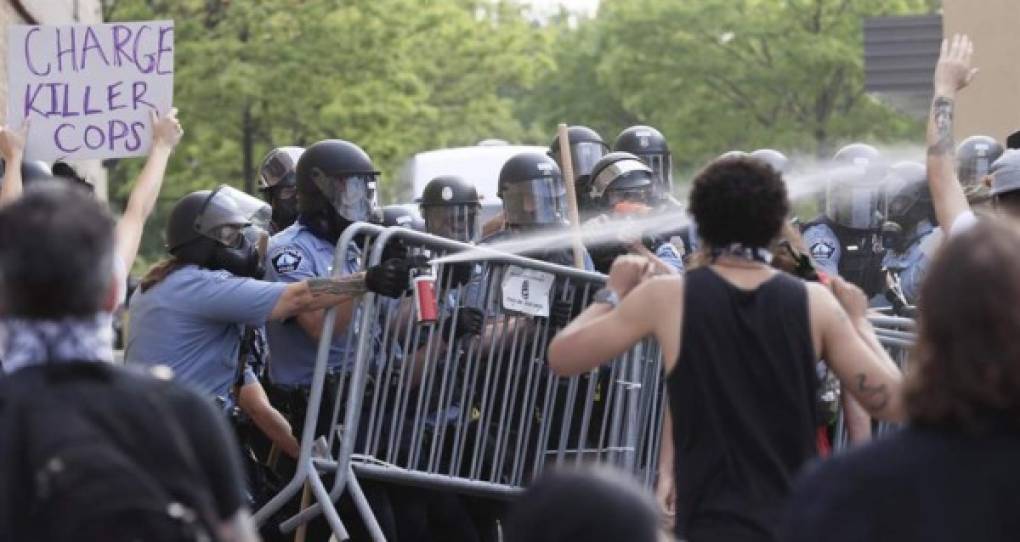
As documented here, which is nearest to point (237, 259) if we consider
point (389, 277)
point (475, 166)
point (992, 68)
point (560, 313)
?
point (389, 277)

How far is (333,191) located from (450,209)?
3.75 feet

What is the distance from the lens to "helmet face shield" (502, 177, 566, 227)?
31.3 feet

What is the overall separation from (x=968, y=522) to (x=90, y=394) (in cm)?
152

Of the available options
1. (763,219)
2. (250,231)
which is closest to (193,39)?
(250,231)

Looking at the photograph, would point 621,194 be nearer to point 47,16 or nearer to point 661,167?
point 661,167

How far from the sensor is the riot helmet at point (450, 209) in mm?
9898

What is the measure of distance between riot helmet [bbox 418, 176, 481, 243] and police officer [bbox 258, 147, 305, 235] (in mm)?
944

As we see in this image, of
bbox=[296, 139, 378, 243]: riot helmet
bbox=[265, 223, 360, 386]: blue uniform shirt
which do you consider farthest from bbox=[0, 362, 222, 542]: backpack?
bbox=[296, 139, 378, 243]: riot helmet

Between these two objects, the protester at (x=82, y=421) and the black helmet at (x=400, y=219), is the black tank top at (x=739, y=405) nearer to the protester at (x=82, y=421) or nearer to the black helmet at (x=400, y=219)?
the protester at (x=82, y=421)

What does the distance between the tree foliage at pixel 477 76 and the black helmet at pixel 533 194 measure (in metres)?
19.5

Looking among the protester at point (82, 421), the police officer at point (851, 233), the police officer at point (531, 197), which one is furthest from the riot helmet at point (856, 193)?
the protester at point (82, 421)

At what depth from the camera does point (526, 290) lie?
26.6 feet

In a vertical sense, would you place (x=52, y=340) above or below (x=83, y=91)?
below

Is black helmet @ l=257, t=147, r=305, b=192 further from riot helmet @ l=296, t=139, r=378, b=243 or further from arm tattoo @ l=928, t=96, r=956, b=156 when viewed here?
arm tattoo @ l=928, t=96, r=956, b=156
